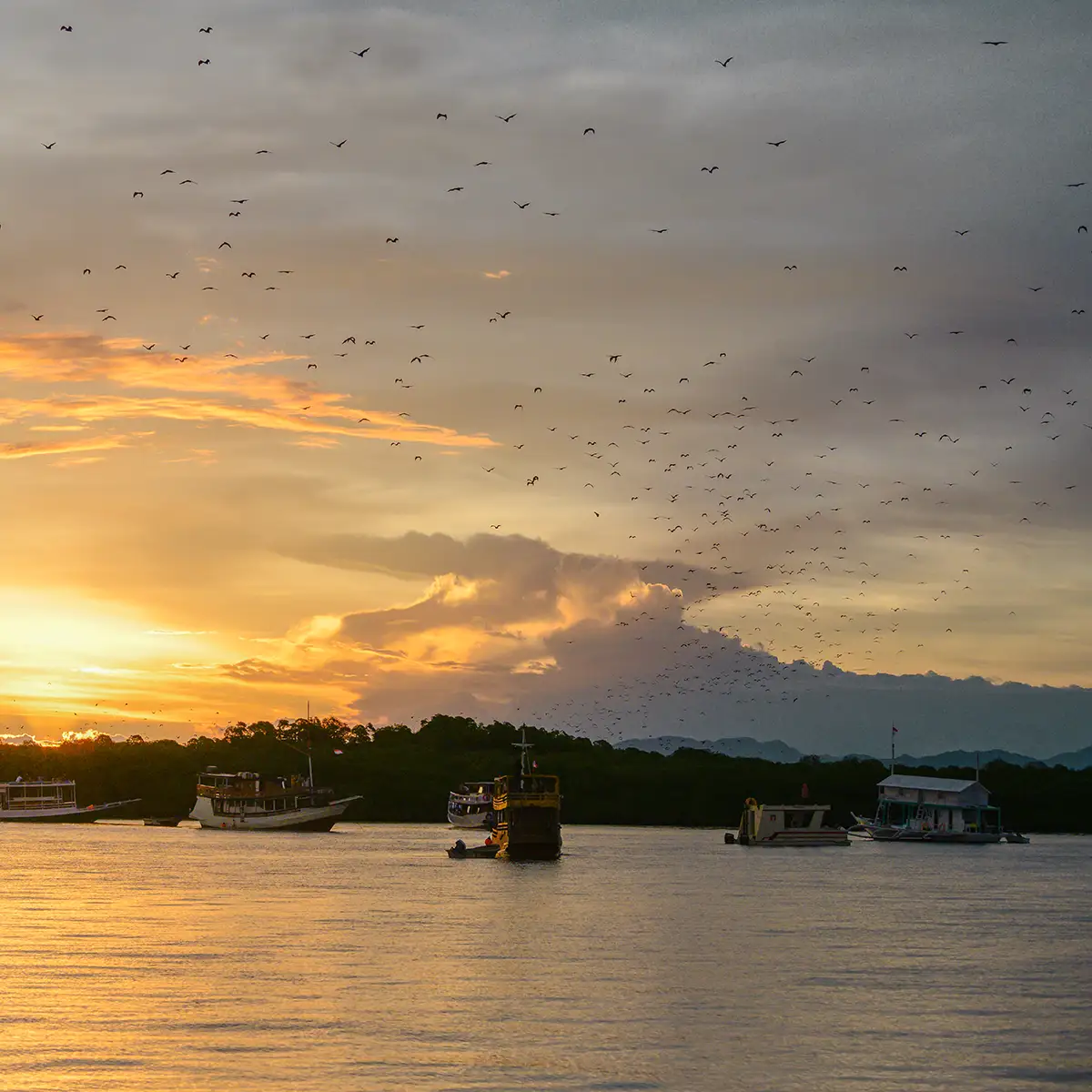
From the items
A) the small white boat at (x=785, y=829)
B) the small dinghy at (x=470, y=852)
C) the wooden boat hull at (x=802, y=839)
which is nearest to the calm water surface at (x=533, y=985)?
the small dinghy at (x=470, y=852)

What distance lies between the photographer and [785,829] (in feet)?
641

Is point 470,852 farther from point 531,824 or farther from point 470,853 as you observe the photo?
point 531,824

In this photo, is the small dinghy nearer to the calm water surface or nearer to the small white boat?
the calm water surface

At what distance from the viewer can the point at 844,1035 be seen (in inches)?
2082

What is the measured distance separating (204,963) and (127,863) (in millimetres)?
79275

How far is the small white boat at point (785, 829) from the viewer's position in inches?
7608

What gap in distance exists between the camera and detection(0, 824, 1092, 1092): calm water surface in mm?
46375

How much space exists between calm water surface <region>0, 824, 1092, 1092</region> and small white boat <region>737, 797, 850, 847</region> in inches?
2681

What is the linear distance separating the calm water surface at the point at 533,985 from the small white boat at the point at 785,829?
6810cm

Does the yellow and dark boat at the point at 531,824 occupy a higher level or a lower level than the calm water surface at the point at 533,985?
higher

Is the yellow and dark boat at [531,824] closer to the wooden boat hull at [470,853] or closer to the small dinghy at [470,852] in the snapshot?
the small dinghy at [470,852]

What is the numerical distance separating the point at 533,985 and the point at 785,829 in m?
137

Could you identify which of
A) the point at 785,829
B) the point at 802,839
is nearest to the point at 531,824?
the point at 802,839

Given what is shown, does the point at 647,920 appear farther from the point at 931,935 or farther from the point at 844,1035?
the point at 844,1035
